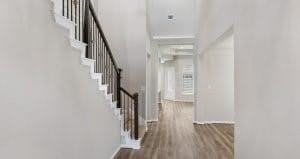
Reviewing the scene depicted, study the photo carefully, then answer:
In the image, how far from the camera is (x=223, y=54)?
7984 millimetres

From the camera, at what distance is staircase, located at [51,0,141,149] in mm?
2774

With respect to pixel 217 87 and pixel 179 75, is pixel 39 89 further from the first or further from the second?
pixel 179 75

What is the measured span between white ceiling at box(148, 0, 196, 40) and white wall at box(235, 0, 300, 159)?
4.48 m

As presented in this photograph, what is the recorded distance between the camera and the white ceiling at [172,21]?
23.9ft

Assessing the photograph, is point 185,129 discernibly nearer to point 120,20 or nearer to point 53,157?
point 120,20

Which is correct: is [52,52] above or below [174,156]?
above

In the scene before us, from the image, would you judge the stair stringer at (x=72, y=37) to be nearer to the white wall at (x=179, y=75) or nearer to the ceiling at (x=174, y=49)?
the ceiling at (x=174, y=49)

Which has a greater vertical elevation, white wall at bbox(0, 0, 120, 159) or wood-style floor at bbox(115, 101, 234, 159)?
white wall at bbox(0, 0, 120, 159)

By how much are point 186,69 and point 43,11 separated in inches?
547

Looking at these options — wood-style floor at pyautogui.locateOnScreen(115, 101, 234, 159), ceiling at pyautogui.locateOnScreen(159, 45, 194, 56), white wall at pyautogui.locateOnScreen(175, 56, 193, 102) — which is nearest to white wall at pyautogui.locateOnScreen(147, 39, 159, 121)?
wood-style floor at pyautogui.locateOnScreen(115, 101, 234, 159)

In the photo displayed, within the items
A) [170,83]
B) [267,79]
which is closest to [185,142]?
[267,79]

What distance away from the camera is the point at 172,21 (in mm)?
7812

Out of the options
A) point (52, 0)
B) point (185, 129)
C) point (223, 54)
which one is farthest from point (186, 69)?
point (52, 0)

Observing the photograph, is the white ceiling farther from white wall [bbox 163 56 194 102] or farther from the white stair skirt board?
white wall [bbox 163 56 194 102]
